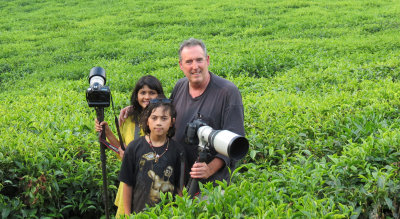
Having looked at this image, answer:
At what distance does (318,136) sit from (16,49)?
12781 mm

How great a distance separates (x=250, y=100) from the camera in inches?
264

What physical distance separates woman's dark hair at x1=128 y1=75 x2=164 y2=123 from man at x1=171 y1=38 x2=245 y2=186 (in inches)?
19.4

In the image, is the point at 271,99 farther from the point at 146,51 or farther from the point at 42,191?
the point at 146,51

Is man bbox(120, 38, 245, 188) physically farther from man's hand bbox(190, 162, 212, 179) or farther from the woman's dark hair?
the woman's dark hair

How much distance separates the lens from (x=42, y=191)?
4.30m

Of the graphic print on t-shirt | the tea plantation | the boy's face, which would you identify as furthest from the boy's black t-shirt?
the tea plantation

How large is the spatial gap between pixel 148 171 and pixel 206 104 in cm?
74

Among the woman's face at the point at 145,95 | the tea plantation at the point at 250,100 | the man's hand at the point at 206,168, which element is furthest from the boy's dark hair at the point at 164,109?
the tea plantation at the point at 250,100

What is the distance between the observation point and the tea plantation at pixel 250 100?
344 cm

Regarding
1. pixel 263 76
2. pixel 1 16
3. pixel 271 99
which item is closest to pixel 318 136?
pixel 271 99

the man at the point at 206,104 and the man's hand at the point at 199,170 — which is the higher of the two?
the man at the point at 206,104

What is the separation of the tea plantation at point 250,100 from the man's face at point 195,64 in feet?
2.98

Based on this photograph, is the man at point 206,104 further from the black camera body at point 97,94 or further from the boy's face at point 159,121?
the black camera body at point 97,94

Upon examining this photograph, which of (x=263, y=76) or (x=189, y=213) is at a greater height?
(x=189, y=213)
